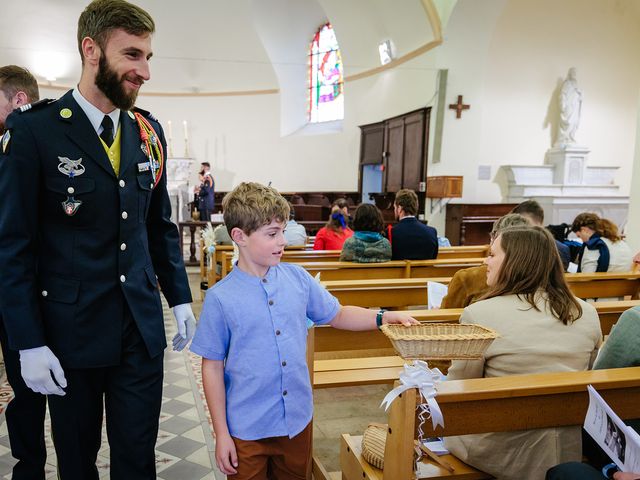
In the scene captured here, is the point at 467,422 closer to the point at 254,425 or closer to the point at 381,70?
the point at 254,425

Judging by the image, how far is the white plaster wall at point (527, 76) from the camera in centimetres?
961

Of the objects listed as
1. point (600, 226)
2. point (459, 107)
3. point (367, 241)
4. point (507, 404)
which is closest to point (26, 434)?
point (507, 404)

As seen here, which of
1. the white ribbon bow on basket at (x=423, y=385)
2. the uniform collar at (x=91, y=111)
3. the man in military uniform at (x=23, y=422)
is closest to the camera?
the white ribbon bow on basket at (x=423, y=385)

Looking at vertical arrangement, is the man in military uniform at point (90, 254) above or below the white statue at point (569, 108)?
below

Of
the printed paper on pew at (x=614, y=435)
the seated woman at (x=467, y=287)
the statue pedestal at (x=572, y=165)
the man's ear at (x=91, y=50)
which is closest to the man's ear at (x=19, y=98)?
the man's ear at (x=91, y=50)

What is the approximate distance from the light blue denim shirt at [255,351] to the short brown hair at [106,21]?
773 millimetres

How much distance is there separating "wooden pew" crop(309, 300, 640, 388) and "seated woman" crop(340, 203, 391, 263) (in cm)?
153

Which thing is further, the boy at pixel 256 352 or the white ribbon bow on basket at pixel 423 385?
the boy at pixel 256 352

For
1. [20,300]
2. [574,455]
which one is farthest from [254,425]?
[574,455]

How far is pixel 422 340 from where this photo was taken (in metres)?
1.40

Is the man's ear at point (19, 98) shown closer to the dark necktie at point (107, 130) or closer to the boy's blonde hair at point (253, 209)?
the dark necktie at point (107, 130)

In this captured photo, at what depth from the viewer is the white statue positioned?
10.0 meters

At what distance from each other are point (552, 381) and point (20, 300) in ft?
4.95

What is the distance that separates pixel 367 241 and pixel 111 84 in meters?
3.27
